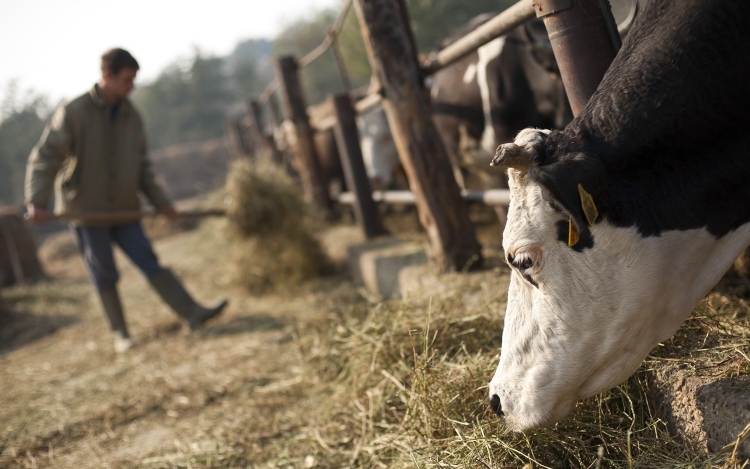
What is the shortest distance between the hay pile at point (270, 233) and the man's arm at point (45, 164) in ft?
4.62

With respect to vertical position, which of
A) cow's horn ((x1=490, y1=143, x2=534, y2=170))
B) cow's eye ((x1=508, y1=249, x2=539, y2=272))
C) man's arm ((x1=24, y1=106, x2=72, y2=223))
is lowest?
cow's eye ((x1=508, y1=249, x2=539, y2=272))

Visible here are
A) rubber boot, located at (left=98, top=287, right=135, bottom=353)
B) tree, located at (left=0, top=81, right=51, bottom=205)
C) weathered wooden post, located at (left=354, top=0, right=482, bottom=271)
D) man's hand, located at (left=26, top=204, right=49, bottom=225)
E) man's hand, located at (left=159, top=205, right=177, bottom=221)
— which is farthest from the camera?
tree, located at (left=0, top=81, right=51, bottom=205)

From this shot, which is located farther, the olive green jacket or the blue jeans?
the blue jeans

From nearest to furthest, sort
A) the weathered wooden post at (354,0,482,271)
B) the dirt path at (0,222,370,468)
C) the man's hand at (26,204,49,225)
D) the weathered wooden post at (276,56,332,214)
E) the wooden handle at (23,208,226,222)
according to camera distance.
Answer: the dirt path at (0,222,370,468)
the weathered wooden post at (354,0,482,271)
the man's hand at (26,204,49,225)
the wooden handle at (23,208,226,222)
the weathered wooden post at (276,56,332,214)

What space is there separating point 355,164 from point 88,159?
2.10m

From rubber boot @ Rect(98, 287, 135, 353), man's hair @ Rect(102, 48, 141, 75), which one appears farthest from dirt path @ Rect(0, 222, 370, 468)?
man's hair @ Rect(102, 48, 141, 75)

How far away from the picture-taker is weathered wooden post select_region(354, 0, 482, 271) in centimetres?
356

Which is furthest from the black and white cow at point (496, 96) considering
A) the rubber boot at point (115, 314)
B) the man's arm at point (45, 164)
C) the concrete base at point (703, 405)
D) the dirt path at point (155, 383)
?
the rubber boot at point (115, 314)

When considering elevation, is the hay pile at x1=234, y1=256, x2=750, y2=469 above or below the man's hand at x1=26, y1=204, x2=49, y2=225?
below

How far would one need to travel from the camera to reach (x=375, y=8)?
355cm

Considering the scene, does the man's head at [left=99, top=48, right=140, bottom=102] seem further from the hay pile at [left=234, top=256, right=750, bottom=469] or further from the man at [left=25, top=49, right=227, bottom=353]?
the hay pile at [left=234, top=256, right=750, bottom=469]

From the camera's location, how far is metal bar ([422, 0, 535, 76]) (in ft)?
8.41

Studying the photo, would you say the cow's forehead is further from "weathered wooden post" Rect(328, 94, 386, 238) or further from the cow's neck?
"weathered wooden post" Rect(328, 94, 386, 238)

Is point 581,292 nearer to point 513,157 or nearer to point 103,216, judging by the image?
point 513,157
